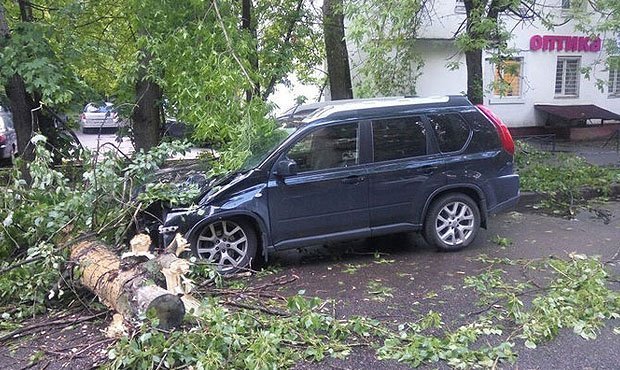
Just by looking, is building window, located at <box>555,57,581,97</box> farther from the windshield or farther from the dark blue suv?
the windshield

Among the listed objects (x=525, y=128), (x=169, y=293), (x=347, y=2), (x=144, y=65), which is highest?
(x=347, y=2)

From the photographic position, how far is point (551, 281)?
5.42 meters

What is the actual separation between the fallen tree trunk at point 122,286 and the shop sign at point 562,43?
17524 millimetres

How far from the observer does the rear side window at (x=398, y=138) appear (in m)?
6.40

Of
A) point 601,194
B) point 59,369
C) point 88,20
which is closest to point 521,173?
point 601,194

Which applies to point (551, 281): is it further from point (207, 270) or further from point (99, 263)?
point (99, 263)

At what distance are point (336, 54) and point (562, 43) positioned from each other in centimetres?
1147

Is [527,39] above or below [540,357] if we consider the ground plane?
above

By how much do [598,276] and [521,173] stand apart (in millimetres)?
5706

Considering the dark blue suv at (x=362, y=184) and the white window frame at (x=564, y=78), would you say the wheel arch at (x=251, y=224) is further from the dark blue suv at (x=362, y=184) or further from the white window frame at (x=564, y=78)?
the white window frame at (x=564, y=78)

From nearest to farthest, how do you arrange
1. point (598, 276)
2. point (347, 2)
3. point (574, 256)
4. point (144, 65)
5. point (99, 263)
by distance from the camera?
point (99, 263) → point (598, 276) → point (574, 256) → point (144, 65) → point (347, 2)

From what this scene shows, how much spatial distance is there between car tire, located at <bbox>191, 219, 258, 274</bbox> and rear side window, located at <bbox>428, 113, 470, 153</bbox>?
2.50 metres

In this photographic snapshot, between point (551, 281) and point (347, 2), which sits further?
point (347, 2)

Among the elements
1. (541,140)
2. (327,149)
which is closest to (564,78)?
(541,140)
